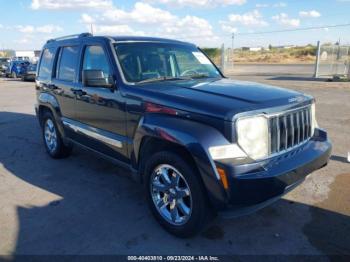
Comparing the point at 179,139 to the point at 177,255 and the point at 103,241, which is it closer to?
the point at 177,255

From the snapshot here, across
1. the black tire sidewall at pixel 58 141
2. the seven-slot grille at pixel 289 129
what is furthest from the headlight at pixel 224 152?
the black tire sidewall at pixel 58 141

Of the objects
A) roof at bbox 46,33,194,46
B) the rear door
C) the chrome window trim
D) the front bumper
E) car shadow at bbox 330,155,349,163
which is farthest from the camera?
car shadow at bbox 330,155,349,163

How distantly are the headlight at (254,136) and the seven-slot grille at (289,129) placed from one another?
0.28 feet

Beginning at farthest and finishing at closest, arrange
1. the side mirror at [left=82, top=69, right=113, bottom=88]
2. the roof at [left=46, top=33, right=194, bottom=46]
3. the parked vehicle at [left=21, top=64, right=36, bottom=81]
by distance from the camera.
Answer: the parked vehicle at [left=21, top=64, right=36, bottom=81] → the roof at [left=46, top=33, right=194, bottom=46] → the side mirror at [left=82, top=69, right=113, bottom=88]

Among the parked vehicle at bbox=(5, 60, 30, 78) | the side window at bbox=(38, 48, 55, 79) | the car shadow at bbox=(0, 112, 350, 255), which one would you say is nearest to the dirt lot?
the car shadow at bbox=(0, 112, 350, 255)

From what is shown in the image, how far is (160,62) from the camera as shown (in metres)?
4.31

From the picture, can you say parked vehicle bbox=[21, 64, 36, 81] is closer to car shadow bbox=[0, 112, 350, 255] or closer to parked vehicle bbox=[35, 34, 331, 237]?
car shadow bbox=[0, 112, 350, 255]

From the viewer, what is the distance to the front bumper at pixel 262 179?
274 centimetres

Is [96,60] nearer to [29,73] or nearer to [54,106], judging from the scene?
[54,106]

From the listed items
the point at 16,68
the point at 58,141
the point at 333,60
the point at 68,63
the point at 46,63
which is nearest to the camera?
the point at 68,63

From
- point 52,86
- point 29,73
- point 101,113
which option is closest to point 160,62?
point 101,113

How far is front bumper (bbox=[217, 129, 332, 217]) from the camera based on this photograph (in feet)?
8.99

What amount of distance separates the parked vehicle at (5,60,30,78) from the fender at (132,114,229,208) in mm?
26574

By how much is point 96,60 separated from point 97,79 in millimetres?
A: 590
